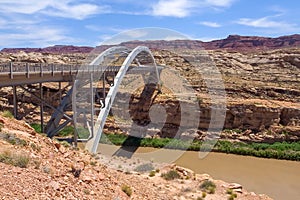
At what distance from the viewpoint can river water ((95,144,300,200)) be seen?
20375 millimetres

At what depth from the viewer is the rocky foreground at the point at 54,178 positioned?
22.7 ft

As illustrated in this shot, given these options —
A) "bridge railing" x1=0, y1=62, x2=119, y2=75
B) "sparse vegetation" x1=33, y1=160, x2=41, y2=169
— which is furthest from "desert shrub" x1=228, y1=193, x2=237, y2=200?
"bridge railing" x1=0, y1=62, x2=119, y2=75

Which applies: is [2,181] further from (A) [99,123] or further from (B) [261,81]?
(B) [261,81]

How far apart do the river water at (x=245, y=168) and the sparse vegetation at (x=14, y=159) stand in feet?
47.5

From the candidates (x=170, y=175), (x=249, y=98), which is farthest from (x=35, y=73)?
(x=249, y=98)

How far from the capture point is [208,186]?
12.6 metres

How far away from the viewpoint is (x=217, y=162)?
26.1 meters

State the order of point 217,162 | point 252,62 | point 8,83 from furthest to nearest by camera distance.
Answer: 1. point 252,62
2. point 217,162
3. point 8,83

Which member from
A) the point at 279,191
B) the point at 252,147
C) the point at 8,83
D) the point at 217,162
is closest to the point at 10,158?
the point at 8,83

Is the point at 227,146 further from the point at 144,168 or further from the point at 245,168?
the point at 144,168

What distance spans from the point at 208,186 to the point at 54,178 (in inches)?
253

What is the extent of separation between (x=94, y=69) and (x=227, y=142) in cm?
1270

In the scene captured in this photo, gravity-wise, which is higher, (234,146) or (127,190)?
(127,190)

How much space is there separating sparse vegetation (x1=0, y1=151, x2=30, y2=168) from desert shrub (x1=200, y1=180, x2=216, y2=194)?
660 cm
